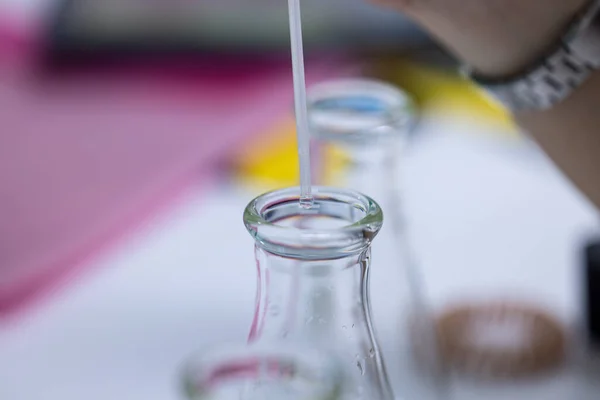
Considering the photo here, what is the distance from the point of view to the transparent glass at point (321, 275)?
0.79 feet

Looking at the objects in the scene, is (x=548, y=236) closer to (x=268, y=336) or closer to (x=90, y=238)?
(x=90, y=238)

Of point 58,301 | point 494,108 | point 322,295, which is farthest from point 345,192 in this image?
point 494,108

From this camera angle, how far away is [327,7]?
1.15 metres

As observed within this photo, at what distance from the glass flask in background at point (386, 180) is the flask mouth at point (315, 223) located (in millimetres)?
149

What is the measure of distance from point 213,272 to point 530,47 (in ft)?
1.09

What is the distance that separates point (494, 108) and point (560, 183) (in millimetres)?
177

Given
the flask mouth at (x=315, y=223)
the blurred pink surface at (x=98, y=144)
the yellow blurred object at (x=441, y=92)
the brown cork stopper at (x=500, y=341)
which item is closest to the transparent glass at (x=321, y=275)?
the flask mouth at (x=315, y=223)

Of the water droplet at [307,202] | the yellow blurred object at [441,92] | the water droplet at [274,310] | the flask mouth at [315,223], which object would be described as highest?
the yellow blurred object at [441,92]

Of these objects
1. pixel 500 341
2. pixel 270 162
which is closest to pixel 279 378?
pixel 500 341

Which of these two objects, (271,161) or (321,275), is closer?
(321,275)

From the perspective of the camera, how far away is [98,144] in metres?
0.91

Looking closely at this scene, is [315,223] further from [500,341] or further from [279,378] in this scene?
[500,341]

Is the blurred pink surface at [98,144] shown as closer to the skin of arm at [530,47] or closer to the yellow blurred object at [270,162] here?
the yellow blurred object at [270,162]

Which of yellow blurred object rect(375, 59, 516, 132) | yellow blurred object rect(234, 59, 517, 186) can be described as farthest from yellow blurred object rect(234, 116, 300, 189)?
yellow blurred object rect(375, 59, 516, 132)
